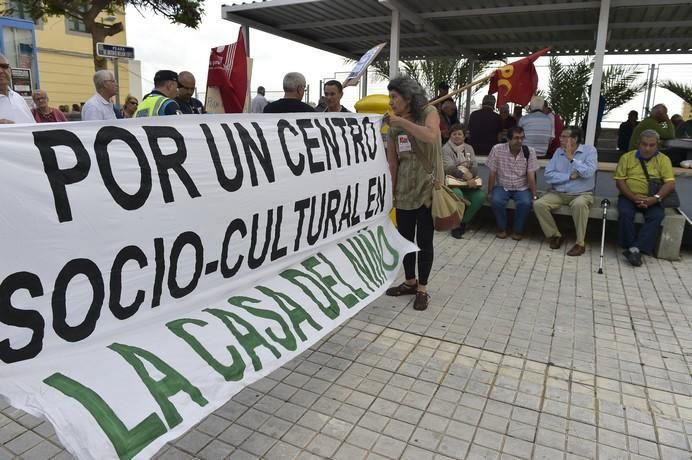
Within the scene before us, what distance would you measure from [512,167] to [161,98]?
4.64 metres

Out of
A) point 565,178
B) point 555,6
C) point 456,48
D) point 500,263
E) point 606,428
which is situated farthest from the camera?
point 456,48

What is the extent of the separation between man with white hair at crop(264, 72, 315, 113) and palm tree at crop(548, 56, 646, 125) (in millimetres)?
9867

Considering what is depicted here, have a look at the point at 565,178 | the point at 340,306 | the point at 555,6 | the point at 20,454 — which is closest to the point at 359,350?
the point at 340,306

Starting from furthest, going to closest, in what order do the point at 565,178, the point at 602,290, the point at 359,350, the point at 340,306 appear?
1. the point at 565,178
2. the point at 602,290
3. the point at 359,350
4. the point at 340,306

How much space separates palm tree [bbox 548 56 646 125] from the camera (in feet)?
39.1

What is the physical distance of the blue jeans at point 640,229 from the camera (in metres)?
5.88

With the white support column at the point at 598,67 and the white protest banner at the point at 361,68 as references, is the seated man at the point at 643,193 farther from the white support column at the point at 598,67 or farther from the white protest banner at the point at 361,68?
the white protest banner at the point at 361,68

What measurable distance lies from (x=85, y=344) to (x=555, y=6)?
7.87 m

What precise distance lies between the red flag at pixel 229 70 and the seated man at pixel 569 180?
13.6 feet

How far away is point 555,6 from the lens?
7.45 metres

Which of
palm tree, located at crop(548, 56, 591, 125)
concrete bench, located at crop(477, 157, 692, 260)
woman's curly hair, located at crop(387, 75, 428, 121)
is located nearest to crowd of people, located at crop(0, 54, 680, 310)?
woman's curly hair, located at crop(387, 75, 428, 121)

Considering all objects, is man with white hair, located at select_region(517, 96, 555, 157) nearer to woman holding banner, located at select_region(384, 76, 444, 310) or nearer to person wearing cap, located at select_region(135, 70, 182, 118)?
woman holding banner, located at select_region(384, 76, 444, 310)

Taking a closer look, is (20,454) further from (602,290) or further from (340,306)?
(602,290)

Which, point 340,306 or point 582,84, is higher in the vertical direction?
point 582,84
